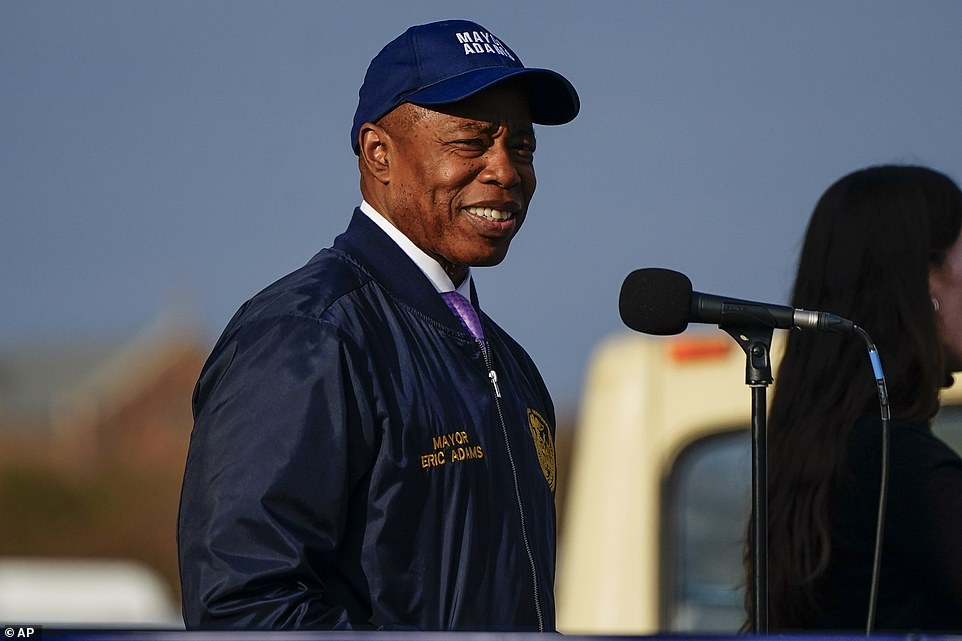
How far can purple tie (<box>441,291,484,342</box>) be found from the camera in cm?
244

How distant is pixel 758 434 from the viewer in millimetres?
2168

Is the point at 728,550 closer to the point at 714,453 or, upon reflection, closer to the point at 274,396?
the point at 714,453

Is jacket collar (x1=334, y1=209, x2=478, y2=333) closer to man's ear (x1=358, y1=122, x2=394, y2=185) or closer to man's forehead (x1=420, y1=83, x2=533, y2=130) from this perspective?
man's ear (x1=358, y1=122, x2=394, y2=185)

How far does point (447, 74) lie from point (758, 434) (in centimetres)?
68

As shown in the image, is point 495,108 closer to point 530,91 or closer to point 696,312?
point 530,91

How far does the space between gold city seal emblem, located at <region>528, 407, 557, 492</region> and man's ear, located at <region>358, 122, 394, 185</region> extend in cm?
41

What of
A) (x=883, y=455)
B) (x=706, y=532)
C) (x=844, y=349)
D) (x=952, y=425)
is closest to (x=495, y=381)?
(x=883, y=455)

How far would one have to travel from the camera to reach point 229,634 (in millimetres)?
1847

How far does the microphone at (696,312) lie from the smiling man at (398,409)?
0.89 feet

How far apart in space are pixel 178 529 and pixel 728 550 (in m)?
2.06

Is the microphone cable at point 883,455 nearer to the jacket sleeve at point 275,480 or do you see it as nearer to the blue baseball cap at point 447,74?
the blue baseball cap at point 447,74

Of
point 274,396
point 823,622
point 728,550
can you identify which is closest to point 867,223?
point 823,622

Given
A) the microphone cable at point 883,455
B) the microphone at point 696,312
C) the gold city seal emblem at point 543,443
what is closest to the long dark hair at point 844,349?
the microphone cable at point 883,455

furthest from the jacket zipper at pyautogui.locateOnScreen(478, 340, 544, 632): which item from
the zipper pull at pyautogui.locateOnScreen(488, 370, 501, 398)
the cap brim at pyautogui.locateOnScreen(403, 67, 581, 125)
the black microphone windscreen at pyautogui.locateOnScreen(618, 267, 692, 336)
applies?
the cap brim at pyautogui.locateOnScreen(403, 67, 581, 125)
